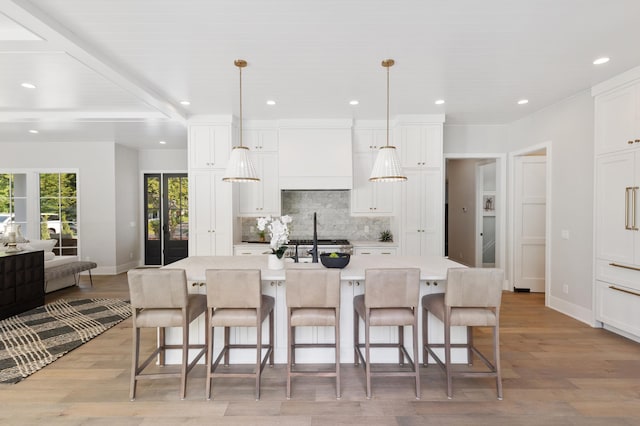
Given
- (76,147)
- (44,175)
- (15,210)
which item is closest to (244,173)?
(76,147)

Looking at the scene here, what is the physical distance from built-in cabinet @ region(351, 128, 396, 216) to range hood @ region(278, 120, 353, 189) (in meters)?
0.20

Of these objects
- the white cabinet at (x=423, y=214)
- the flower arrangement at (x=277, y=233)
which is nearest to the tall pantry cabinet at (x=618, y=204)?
the white cabinet at (x=423, y=214)

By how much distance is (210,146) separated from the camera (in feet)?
16.0

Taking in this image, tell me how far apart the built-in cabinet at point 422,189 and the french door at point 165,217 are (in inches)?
199

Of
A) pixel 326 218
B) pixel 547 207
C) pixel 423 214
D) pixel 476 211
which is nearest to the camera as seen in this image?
pixel 547 207

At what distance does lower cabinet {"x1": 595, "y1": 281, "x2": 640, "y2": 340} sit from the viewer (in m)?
3.28

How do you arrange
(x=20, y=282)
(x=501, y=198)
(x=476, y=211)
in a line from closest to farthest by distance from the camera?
1. (x=20, y=282)
2. (x=501, y=198)
3. (x=476, y=211)

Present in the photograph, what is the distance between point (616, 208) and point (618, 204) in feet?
0.16

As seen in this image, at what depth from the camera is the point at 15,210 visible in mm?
6605

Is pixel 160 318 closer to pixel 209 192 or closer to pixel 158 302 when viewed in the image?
pixel 158 302

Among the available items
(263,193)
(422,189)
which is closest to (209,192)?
(263,193)

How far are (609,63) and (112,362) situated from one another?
558 cm

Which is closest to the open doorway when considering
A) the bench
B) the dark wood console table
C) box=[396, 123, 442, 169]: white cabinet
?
box=[396, 123, 442, 169]: white cabinet

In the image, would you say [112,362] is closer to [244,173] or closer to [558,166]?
[244,173]
